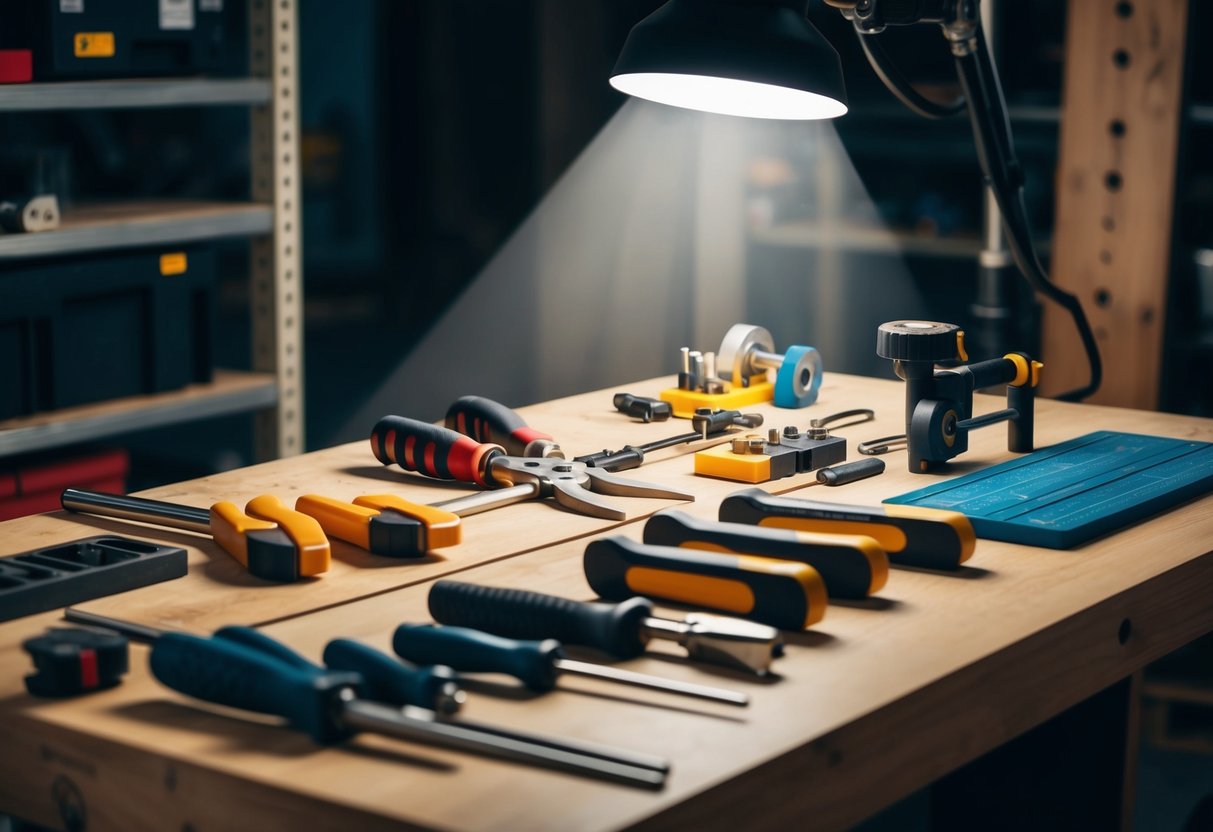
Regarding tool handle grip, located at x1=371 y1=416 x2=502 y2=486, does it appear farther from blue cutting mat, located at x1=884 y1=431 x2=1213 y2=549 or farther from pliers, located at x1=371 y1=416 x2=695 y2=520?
blue cutting mat, located at x1=884 y1=431 x2=1213 y2=549

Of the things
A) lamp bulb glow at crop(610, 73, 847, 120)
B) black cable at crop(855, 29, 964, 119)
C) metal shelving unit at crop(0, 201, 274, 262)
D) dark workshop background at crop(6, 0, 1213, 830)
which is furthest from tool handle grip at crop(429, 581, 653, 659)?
metal shelving unit at crop(0, 201, 274, 262)

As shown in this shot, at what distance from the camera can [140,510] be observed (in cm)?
130

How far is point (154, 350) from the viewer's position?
2.37 metres

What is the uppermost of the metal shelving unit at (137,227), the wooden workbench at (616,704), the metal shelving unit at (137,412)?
the metal shelving unit at (137,227)

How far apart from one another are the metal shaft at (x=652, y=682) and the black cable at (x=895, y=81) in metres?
0.80

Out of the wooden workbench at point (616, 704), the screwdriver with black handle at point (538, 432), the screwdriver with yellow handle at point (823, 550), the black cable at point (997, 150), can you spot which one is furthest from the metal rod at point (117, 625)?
the black cable at point (997, 150)

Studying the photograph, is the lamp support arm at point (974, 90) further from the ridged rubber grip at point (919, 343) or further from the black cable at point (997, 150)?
the ridged rubber grip at point (919, 343)

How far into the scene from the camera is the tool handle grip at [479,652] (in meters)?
0.91

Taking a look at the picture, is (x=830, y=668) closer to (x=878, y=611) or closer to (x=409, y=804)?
(x=878, y=611)

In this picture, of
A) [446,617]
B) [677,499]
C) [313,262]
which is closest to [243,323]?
[313,262]

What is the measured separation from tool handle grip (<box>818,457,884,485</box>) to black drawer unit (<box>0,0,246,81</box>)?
1320 mm

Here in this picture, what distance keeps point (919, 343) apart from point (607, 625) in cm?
60

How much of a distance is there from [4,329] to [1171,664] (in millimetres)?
1931

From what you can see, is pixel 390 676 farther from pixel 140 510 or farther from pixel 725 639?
pixel 140 510
